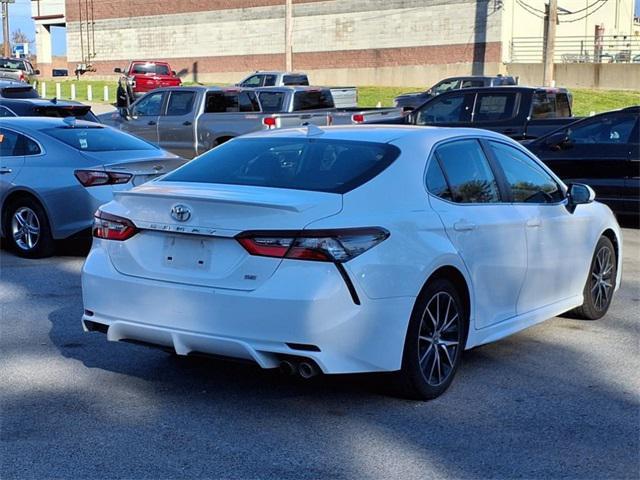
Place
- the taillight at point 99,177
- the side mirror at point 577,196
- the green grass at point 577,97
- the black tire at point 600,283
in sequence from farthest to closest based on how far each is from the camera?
the green grass at point 577,97
the taillight at point 99,177
the black tire at point 600,283
the side mirror at point 577,196

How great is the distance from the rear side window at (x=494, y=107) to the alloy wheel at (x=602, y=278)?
30.9 ft

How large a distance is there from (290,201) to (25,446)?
183cm

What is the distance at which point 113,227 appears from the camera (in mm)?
5480

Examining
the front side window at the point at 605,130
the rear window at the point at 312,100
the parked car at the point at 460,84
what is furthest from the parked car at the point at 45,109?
the parked car at the point at 460,84

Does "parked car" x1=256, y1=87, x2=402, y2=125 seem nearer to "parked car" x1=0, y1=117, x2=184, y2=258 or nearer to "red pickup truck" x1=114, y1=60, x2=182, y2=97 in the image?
"parked car" x1=0, y1=117, x2=184, y2=258

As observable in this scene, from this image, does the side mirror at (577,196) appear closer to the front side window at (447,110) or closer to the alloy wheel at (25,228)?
the alloy wheel at (25,228)

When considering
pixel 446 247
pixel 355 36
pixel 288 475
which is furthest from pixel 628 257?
pixel 355 36

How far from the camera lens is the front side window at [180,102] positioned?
19047 mm

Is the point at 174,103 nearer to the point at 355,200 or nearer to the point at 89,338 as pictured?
the point at 89,338

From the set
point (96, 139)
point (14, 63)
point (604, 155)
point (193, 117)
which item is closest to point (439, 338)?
point (96, 139)

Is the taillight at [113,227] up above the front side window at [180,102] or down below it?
below

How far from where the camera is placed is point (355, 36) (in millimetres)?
53500

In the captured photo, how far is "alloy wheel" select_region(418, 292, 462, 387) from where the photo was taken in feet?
17.7

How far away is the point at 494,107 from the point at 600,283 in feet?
32.4
